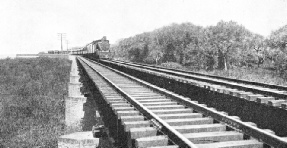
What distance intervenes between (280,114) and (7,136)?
11.2 meters

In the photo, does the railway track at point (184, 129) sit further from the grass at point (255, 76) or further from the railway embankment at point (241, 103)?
the grass at point (255, 76)

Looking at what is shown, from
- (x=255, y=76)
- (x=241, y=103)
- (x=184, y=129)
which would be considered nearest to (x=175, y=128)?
(x=184, y=129)

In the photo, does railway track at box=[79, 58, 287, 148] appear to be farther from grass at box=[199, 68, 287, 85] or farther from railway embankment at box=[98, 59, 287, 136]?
grass at box=[199, 68, 287, 85]

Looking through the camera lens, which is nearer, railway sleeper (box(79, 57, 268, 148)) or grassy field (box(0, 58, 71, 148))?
railway sleeper (box(79, 57, 268, 148))

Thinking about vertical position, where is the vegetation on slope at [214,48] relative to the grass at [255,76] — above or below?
above

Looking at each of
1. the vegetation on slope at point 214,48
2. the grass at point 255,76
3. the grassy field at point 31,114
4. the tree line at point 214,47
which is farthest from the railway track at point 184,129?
the tree line at point 214,47

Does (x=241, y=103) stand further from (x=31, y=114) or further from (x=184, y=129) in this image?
(x=31, y=114)

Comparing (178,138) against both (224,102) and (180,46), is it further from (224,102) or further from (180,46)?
(180,46)

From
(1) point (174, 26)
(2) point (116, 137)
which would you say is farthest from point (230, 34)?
(2) point (116, 137)

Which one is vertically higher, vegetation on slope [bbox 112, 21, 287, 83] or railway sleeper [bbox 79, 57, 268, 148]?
vegetation on slope [bbox 112, 21, 287, 83]

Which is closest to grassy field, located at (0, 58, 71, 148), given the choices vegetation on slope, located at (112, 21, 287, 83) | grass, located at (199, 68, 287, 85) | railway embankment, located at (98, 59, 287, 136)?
railway embankment, located at (98, 59, 287, 136)

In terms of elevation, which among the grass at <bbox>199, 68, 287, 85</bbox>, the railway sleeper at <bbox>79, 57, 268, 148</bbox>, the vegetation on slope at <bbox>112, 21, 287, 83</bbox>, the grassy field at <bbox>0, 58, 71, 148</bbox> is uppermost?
the vegetation on slope at <bbox>112, 21, 287, 83</bbox>

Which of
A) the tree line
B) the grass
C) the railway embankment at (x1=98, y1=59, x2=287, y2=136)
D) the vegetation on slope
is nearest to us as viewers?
the railway embankment at (x1=98, y1=59, x2=287, y2=136)

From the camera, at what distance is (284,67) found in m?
32.2
